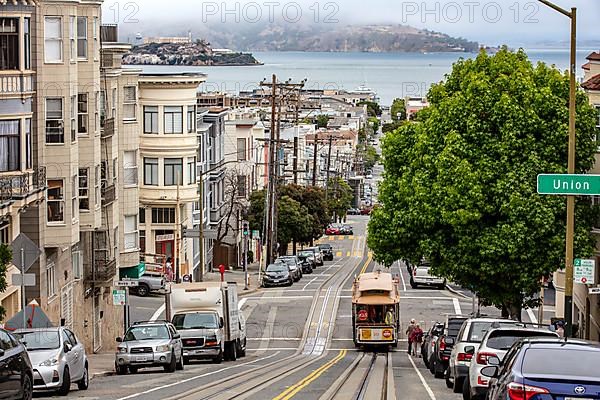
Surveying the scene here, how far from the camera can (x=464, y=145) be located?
122 feet

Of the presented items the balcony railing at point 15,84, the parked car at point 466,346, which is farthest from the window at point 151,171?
the parked car at point 466,346

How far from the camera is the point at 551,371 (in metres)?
13.7

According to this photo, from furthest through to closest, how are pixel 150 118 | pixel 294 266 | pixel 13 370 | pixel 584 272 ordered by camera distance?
pixel 294 266, pixel 150 118, pixel 584 272, pixel 13 370

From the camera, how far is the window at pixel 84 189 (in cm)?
4203

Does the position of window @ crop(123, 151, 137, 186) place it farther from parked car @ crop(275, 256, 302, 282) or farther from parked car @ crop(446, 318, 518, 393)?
parked car @ crop(446, 318, 518, 393)

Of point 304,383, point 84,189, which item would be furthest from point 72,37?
point 304,383

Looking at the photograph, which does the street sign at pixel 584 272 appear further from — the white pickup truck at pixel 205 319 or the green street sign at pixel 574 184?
the white pickup truck at pixel 205 319

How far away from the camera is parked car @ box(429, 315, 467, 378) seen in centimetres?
3080

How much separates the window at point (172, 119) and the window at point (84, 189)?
2430cm

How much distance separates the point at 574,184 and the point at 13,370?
40.1ft

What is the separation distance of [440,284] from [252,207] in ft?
75.9

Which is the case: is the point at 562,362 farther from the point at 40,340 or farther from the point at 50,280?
the point at 50,280

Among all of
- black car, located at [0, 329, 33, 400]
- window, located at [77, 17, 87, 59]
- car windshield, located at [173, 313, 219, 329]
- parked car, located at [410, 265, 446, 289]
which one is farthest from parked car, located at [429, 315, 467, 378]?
parked car, located at [410, 265, 446, 289]

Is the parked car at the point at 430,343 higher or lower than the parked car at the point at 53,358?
lower
